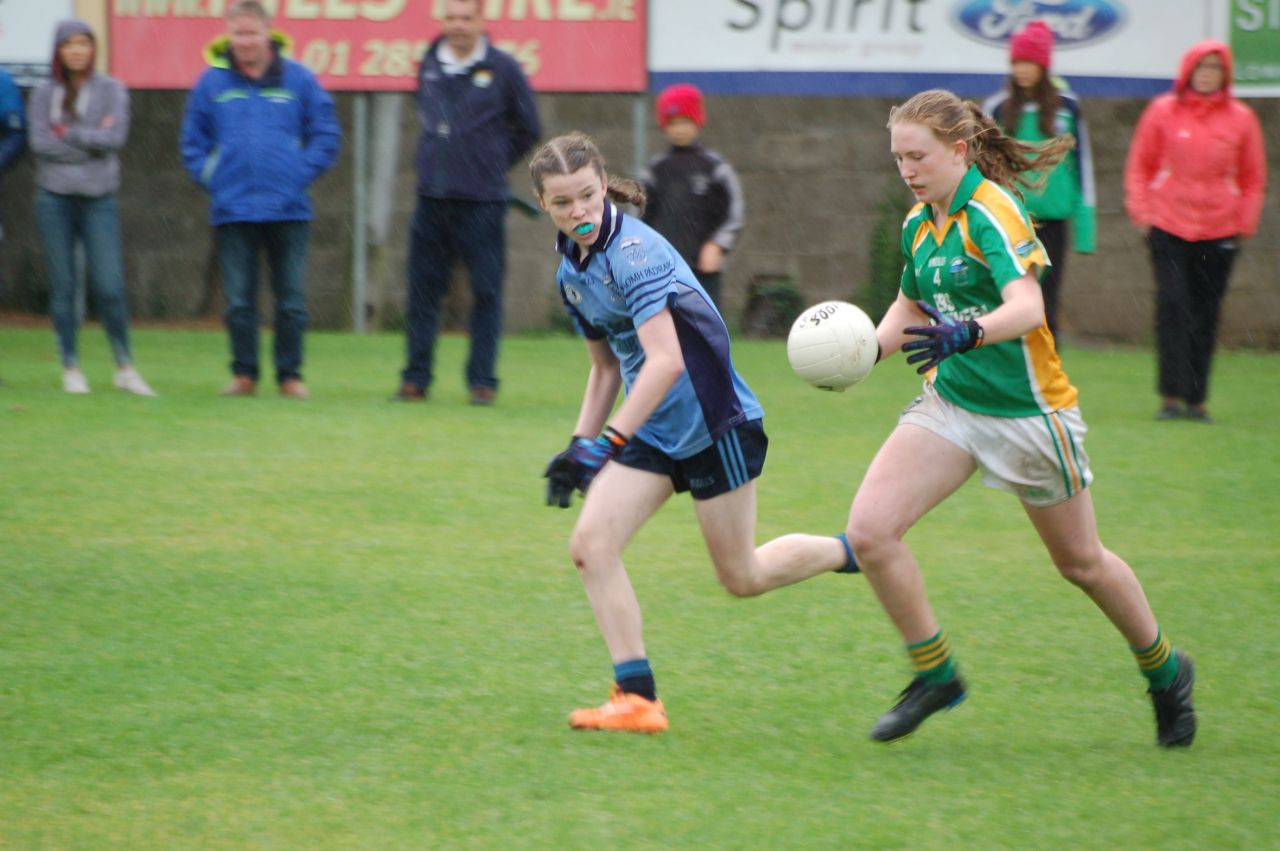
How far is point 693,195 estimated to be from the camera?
36.2 feet

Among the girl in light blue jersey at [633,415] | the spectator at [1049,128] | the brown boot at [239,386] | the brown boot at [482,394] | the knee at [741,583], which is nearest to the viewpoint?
the girl in light blue jersey at [633,415]

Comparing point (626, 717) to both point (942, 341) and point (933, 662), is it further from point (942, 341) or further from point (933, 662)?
point (942, 341)

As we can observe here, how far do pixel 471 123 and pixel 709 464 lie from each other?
6002 mm

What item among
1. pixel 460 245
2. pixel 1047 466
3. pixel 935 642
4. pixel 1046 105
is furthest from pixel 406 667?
pixel 1046 105

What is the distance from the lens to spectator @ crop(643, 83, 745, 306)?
10992 mm

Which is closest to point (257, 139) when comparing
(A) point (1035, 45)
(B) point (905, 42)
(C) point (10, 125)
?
(C) point (10, 125)

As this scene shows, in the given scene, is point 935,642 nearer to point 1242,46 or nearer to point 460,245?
point 460,245

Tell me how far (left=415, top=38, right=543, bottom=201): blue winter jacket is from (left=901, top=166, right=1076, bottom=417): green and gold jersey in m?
6.04

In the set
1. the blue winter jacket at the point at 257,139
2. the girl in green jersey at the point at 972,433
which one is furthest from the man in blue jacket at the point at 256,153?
the girl in green jersey at the point at 972,433

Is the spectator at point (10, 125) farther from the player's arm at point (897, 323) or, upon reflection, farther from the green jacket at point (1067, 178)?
the player's arm at point (897, 323)

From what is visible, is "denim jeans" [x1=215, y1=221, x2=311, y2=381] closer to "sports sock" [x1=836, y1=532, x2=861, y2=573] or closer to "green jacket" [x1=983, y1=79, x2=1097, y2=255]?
"green jacket" [x1=983, y1=79, x2=1097, y2=255]

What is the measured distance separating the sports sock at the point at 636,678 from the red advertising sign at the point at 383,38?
10.4m

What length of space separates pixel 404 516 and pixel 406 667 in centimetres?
231

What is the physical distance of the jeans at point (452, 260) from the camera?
403 inches
